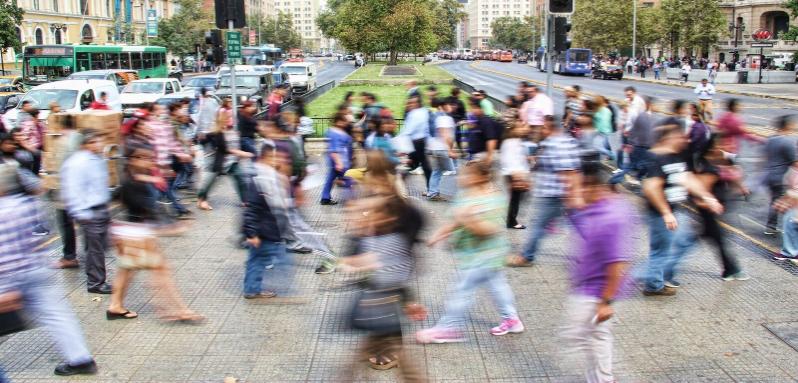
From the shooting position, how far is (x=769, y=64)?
208 feet

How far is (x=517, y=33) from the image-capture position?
431 ft

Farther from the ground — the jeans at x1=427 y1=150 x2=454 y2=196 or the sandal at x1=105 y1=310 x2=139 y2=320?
the jeans at x1=427 y1=150 x2=454 y2=196

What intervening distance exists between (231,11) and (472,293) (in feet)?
34.3

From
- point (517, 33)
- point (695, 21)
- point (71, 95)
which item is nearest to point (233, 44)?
point (71, 95)

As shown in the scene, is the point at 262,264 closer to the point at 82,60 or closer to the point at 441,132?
the point at 441,132

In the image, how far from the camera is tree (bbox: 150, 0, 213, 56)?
68812 millimetres

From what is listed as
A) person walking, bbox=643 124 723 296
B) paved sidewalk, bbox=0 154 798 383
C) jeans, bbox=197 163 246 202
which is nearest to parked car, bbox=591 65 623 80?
jeans, bbox=197 163 246 202

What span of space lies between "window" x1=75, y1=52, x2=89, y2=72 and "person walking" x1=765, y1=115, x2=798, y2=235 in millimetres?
32789

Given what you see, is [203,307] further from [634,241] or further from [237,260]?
[634,241]

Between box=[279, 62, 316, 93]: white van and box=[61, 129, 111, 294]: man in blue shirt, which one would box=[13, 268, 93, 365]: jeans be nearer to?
box=[61, 129, 111, 294]: man in blue shirt

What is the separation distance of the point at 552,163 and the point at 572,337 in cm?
365

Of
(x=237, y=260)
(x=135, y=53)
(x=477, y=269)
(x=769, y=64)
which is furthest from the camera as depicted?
(x=769, y=64)

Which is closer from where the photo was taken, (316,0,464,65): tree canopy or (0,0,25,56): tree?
(0,0,25,56): tree

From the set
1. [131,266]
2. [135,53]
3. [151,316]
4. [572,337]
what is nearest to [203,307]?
[151,316]
